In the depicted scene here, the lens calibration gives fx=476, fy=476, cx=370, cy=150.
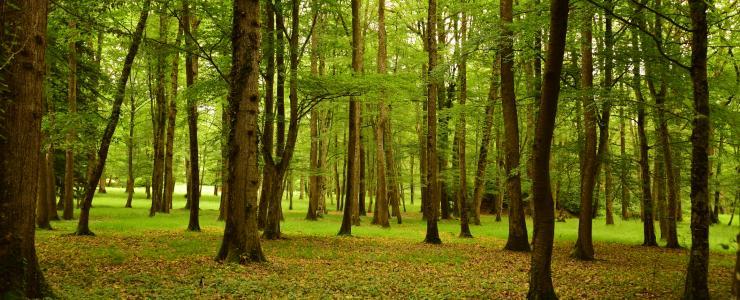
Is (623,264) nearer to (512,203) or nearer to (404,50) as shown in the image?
(512,203)

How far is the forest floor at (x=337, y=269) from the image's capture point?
26.1 ft

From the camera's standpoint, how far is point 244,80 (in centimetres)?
1016

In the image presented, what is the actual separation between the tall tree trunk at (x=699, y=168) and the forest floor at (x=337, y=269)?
0.92 meters

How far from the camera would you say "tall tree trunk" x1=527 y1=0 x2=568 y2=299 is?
20.6 ft

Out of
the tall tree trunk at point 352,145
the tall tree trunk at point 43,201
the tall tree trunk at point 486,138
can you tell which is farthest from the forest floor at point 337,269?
the tall tree trunk at point 486,138

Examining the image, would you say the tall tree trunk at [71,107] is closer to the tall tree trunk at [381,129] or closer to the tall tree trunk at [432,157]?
the tall tree trunk at [432,157]

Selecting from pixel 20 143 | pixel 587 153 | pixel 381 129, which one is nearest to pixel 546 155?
pixel 20 143

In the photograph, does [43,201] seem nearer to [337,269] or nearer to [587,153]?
[337,269]

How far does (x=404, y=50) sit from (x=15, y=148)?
86.9 ft

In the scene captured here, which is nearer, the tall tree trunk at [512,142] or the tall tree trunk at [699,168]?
the tall tree trunk at [699,168]

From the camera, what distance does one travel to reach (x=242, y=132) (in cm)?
1020

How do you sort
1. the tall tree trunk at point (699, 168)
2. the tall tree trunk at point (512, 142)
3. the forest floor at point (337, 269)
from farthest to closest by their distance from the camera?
the tall tree trunk at point (512, 142)
the forest floor at point (337, 269)
the tall tree trunk at point (699, 168)

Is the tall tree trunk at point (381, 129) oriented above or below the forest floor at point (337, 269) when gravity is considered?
above

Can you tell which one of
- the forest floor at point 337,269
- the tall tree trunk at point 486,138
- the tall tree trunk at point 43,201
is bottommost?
the forest floor at point 337,269
